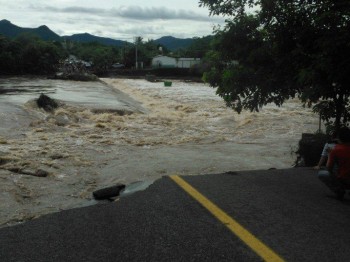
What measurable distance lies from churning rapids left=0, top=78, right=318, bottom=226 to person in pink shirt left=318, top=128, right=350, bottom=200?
146 inches

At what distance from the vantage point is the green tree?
6.50 m

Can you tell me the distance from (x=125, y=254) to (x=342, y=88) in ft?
16.4

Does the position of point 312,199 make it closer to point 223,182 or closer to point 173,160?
point 223,182

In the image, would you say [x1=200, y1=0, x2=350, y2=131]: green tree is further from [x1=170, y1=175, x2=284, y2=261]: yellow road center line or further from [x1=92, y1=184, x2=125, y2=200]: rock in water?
[x1=92, y1=184, x2=125, y2=200]: rock in water

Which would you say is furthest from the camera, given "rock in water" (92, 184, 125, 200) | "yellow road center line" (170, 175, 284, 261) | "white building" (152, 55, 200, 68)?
"white building" (152, 55, 200, 68)

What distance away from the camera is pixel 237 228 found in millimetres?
4582

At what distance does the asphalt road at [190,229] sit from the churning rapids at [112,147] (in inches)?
59.9

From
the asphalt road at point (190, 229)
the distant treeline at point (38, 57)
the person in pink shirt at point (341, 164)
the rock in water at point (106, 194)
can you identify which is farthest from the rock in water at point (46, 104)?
the distant treeline at point (38, 57)

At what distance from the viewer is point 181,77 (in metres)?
79.7

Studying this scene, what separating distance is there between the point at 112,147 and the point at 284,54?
7892 millimetres

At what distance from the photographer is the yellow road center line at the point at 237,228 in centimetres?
391

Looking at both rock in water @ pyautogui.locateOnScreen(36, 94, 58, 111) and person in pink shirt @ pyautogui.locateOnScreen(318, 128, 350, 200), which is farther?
rock in water @ pyautogui.locateOnScreen(36, 94, 58, 111)

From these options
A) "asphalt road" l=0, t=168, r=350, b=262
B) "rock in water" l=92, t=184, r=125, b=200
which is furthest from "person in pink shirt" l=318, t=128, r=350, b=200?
"rock in water" l=92, t=184, r=125, b=200

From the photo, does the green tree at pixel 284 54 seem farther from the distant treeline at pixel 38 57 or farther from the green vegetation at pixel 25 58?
the green vegetation at pixel 25 58
